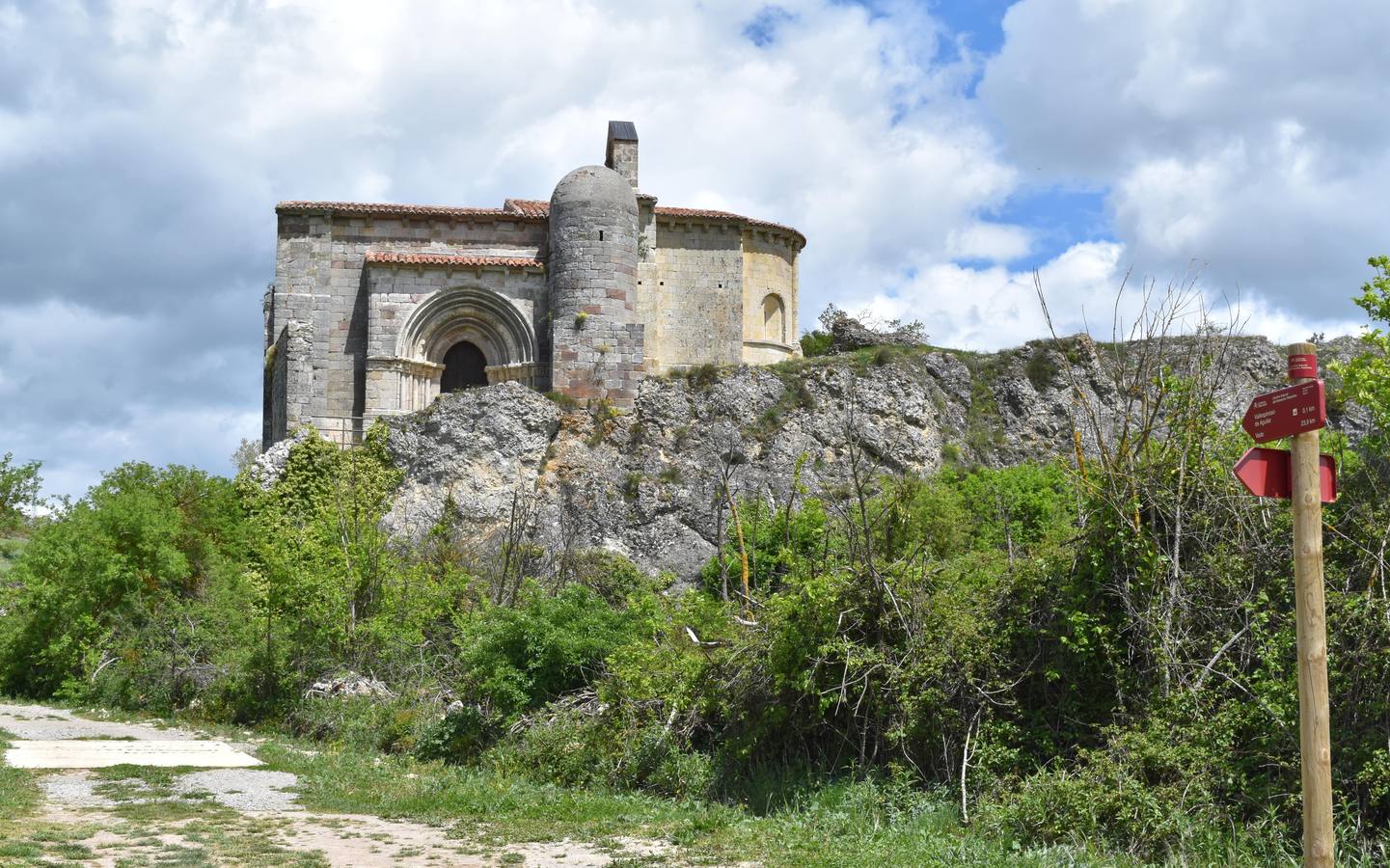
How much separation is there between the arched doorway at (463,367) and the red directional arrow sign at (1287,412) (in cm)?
2568

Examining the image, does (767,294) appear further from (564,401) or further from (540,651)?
(540,651)

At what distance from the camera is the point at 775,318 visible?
3534cm

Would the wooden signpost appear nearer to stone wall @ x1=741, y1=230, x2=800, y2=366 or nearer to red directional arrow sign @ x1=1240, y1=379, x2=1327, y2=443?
red directional arrow sign @ x1=1240, y1=379, x2=1327, y2=443

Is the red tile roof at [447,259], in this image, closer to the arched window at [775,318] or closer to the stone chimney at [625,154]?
the stone chimney at [625,154]

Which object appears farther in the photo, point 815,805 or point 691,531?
point 691,531

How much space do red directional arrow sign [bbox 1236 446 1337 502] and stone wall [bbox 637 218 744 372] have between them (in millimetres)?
26043

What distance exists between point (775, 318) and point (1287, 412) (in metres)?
29.0

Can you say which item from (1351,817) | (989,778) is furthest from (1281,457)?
(989,778)

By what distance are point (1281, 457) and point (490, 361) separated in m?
25.6

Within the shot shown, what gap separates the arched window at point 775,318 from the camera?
1380 inches

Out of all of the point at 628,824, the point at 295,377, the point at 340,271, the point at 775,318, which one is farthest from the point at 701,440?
the point at 628,824

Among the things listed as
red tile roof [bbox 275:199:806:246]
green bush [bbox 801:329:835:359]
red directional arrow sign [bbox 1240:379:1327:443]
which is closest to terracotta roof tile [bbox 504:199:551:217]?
red tile roof [bbox 275:199:806:246]

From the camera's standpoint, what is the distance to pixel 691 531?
91.0ft

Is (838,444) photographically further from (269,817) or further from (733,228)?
(269,817)
